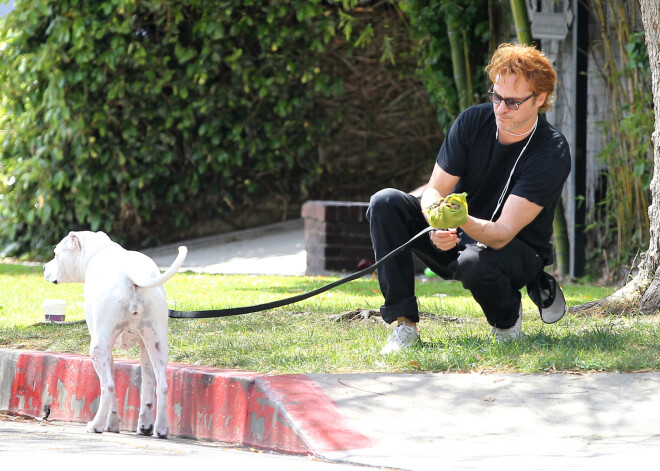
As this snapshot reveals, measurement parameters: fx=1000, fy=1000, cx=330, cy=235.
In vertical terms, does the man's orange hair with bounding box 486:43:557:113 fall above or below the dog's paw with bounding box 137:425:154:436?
above

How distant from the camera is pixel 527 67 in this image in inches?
166

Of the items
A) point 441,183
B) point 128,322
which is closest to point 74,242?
point 128,322

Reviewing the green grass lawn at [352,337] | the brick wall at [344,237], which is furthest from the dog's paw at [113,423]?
the brick wall at [344,237]

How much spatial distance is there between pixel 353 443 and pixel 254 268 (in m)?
6.97

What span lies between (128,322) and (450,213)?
4.24 ft

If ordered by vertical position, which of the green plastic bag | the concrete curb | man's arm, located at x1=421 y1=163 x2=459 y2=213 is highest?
man's arm, located at x1=421 y1=163 x2=459 y2=213

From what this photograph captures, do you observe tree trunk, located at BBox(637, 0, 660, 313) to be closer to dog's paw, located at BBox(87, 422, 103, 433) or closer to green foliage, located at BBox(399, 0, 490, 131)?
dog's paw, located at BBox(87, 422, 103, 433)

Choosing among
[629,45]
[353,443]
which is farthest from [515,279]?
[629,45]

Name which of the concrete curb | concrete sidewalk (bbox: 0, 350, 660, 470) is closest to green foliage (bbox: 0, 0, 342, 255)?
the concrete curb

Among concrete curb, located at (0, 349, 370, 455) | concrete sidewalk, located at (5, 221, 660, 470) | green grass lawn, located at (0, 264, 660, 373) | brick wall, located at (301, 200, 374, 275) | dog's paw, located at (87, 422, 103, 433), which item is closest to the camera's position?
concrete sidewalk, located at (5, 221, 660, 470)

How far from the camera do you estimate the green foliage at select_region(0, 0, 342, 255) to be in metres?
10.7

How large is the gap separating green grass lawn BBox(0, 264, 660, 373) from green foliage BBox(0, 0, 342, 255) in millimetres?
4173

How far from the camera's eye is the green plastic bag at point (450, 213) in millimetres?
3877

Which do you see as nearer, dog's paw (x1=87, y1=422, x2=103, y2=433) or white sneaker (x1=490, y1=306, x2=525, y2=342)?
dog's paw (x1=87, y1=422, x2=103, y2=433)
